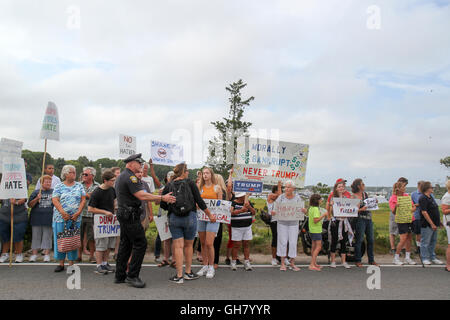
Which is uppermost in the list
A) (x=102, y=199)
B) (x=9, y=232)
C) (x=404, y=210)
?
(x=102, y=199)

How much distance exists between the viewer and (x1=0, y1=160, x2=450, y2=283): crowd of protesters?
6574mm

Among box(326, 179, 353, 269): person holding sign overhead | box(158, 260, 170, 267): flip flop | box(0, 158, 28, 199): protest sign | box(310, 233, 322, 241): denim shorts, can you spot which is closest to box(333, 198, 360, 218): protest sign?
box(326, 179, 353, 269): person holding sign overhead

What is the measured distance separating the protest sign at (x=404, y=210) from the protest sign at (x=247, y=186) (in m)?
3.54

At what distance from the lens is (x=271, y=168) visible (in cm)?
807

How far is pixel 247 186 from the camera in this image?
24.6 feet

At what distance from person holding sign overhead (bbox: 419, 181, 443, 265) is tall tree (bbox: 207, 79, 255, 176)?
48.8ft

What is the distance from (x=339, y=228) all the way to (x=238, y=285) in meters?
2.96

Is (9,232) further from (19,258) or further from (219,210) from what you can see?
(219,210)

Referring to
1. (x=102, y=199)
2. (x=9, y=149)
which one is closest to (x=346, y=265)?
(x=102, y=199)

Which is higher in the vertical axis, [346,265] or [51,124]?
[51,124]

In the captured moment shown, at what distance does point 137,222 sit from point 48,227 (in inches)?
125

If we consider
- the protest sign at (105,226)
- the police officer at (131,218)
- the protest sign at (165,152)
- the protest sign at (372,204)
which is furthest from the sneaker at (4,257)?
the protest sign at (372,204)

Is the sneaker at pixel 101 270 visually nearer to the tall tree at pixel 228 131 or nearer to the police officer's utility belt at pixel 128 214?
the police officer's utility belt at pixel 128 214
